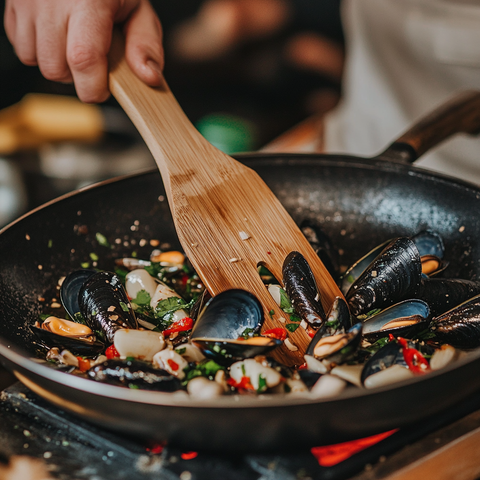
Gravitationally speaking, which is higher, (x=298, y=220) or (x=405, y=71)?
(x=405, y=71)

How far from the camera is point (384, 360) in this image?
894 millimetres

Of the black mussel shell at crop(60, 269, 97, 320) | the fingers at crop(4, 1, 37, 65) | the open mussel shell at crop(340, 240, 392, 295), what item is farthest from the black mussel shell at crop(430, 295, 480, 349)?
the fingers at crop(4, 1, 37, 65)

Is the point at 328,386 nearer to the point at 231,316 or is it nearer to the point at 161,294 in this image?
the point at 231,316

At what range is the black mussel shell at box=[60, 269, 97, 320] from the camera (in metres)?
1.22

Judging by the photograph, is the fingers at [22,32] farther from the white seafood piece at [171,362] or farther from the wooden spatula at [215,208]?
the white seafood piece at [171,362]

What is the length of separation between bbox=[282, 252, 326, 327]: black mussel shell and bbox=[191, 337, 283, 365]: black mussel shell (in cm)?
18

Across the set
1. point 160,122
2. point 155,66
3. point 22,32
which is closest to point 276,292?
point 160,122

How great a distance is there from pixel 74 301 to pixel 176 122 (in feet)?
1.83

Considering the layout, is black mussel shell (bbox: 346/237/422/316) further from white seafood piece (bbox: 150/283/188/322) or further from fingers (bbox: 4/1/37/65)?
fingers (bbox: 4/1/37/65)

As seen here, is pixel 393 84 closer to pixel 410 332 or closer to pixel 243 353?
pixel 410 332

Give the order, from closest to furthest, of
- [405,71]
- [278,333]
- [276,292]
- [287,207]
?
1. [278,333]
2. [276,292]
3. [287,207]
4. [405,71]

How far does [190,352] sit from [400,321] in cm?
44

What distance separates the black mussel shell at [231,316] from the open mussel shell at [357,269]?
0.39 meters

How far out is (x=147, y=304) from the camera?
1.25 metres
